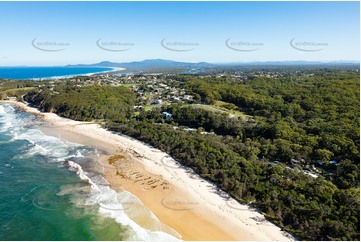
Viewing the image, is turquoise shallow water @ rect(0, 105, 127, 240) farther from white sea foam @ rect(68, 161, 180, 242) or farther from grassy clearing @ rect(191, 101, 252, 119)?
grassy clearing @ rect(191, 101, 252, 119)

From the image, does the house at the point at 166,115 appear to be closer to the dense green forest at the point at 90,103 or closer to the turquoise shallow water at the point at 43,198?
the dense green forest at the point at 90,103

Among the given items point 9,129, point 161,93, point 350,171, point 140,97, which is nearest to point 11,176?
point 9,129

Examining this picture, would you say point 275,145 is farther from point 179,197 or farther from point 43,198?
point 43,198

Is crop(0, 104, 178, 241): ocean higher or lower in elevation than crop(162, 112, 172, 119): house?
lower

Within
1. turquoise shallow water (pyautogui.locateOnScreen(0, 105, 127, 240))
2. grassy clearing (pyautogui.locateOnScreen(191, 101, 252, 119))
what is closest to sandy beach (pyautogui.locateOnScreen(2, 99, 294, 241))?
turquoise shallow water (pyautogui.locateOnScreen(0, 105, 127, 240))

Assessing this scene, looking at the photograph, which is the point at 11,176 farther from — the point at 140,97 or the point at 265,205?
the point at 140,97
